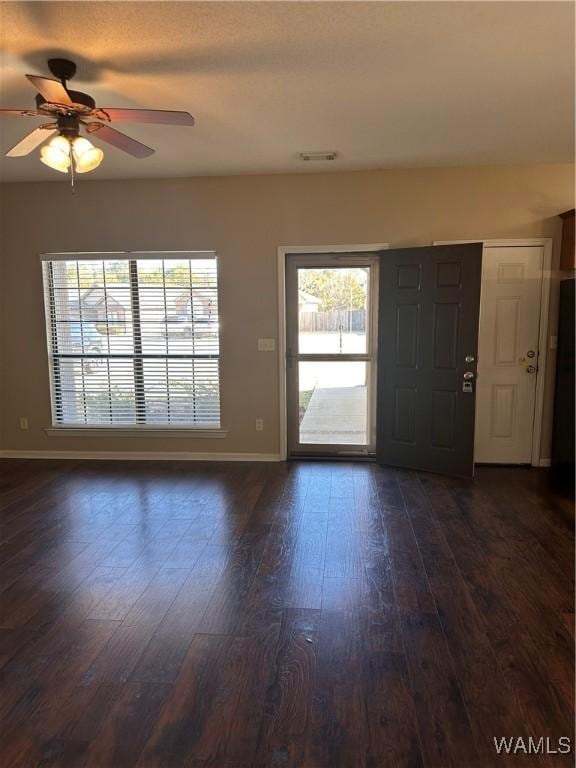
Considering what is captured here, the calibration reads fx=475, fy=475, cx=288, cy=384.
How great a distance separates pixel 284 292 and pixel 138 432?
2066 millimetres

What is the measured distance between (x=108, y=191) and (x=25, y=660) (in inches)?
159

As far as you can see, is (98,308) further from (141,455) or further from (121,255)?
(141,455)

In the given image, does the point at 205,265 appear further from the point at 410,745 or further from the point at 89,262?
the point at 410,745

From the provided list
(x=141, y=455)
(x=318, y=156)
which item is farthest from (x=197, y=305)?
(x=318, y=156)

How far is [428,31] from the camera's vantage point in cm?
211

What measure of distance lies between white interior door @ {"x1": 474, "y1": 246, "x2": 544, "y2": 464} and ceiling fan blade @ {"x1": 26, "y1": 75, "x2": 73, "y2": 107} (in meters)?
3.58

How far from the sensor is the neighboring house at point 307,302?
15.3 feet

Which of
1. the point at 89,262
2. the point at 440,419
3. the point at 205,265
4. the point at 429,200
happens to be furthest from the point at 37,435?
the point at 429,200

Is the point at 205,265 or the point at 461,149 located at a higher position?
the point at 461,149

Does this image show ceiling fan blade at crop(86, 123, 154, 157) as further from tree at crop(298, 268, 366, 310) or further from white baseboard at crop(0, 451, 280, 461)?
white baseboard at crop(0, 451, 280, 461)

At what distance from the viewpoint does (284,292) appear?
4613 mm

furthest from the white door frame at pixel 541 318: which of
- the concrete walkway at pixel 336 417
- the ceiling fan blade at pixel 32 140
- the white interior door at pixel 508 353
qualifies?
the ceiling fan blade at pixel 32 140

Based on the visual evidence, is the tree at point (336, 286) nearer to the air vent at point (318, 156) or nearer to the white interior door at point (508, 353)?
the air vent at point (318, 156)

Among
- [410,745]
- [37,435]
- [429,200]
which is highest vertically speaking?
[429,200]
